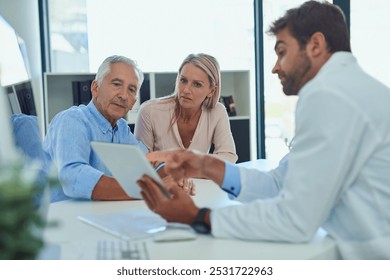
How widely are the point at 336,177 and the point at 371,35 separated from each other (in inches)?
152

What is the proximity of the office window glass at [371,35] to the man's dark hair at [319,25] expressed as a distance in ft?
10.8

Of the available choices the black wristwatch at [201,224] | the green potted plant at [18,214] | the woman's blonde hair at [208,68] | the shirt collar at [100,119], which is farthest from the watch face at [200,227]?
the woman's blonde hair at [208,68]

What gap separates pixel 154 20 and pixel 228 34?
A: 826mm

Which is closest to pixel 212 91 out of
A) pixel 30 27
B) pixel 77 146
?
pixel 77 146

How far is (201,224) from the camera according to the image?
4.74 ft

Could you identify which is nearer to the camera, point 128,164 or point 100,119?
point 128,164

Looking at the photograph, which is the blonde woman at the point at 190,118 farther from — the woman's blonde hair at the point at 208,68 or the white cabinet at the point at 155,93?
the white cabinet at the point at 155,93

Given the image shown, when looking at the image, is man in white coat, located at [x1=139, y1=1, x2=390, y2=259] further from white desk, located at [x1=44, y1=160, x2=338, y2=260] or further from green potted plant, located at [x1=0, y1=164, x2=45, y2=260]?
green potted plant, located at [x1=0, y1=164, x2=45, y2=260]

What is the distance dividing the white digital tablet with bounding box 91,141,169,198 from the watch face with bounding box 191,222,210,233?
0.37 feet

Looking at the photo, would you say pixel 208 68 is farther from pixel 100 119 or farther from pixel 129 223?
pixel 129 223

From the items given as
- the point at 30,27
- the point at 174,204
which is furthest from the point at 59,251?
the point at 30,27

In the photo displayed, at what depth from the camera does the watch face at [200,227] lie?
1.44m

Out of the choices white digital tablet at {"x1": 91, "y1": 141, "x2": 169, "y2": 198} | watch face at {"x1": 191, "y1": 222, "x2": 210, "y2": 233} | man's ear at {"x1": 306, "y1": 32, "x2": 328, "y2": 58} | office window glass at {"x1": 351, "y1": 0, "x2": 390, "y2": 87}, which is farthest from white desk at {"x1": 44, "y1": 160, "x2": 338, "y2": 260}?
office window glass at {"x1": 351, "y1": 0, "x2": 390, "y2": 87}

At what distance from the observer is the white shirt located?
1287 mm
